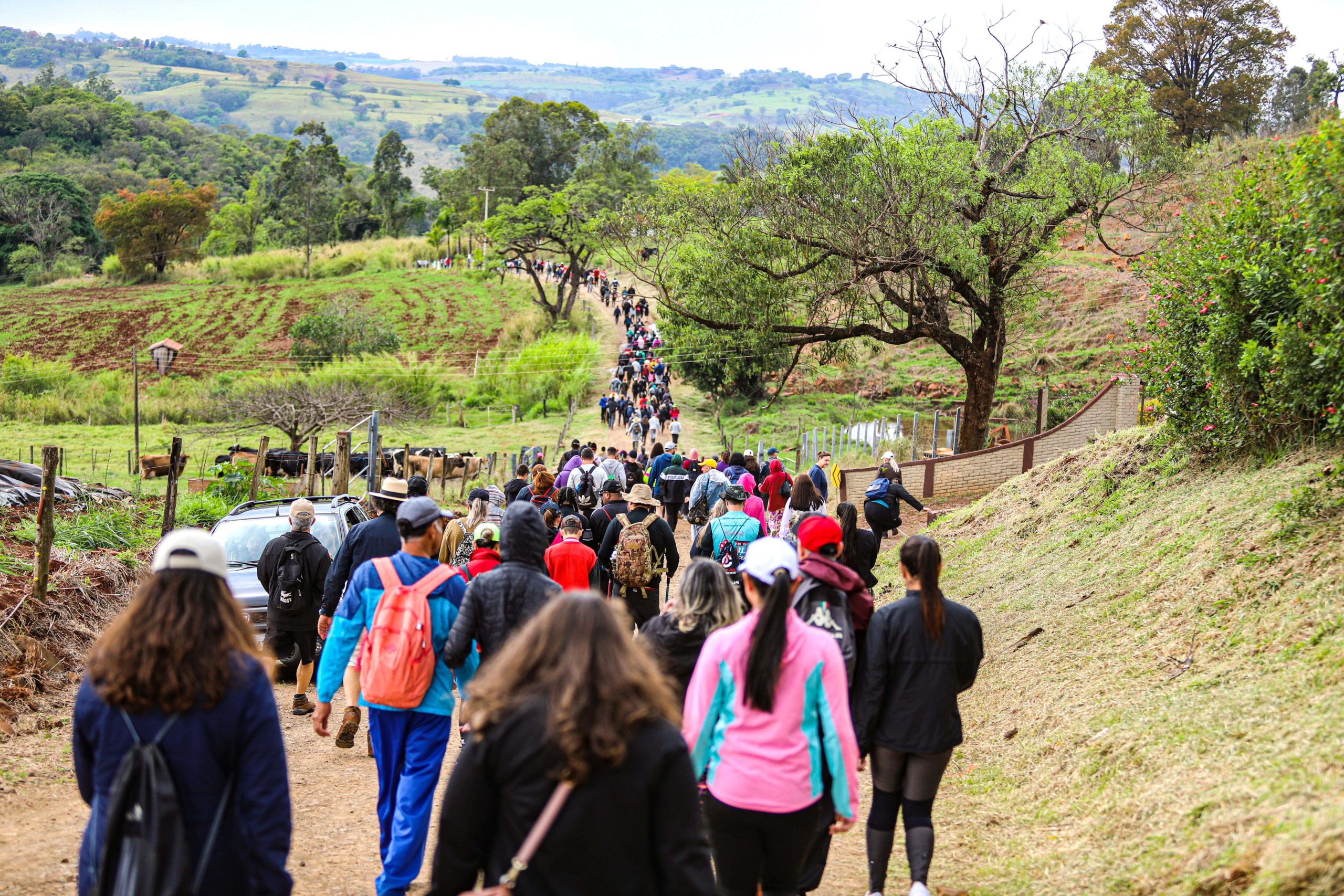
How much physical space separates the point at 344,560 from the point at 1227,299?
7710mm

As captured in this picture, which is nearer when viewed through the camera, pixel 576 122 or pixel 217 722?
pixel 217 722

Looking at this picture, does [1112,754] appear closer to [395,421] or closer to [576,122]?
[395,421]

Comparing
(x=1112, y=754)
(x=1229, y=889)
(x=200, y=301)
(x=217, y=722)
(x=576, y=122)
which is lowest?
(x=200, y=301)

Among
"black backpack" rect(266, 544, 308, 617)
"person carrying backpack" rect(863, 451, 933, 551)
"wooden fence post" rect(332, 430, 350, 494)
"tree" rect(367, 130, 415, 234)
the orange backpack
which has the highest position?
"tree" rect(367, 130, 415, 234)

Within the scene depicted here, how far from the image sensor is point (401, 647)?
4.73 metres

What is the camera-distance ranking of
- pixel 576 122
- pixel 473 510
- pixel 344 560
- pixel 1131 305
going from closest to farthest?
pixel 344 560 < pixel 473 510 < pixel 1131 305 < pixel 576 122

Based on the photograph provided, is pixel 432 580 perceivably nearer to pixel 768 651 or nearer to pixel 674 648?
pixel 674 648

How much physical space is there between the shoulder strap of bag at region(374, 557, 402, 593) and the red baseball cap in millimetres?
1973

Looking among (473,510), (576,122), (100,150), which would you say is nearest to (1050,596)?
(473,510)

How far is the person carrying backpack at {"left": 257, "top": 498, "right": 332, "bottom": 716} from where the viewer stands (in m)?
8.35

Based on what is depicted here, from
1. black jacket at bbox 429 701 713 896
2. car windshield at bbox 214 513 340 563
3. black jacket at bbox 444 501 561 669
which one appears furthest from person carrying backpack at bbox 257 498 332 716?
black jacket at bbox 429 701 713 896

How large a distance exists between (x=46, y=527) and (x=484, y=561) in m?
4.76

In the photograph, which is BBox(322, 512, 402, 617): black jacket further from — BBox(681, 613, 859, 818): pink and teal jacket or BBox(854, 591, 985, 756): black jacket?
BBox(681, 613, 859, 818): pink and teal jacket

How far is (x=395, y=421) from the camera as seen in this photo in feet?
107
